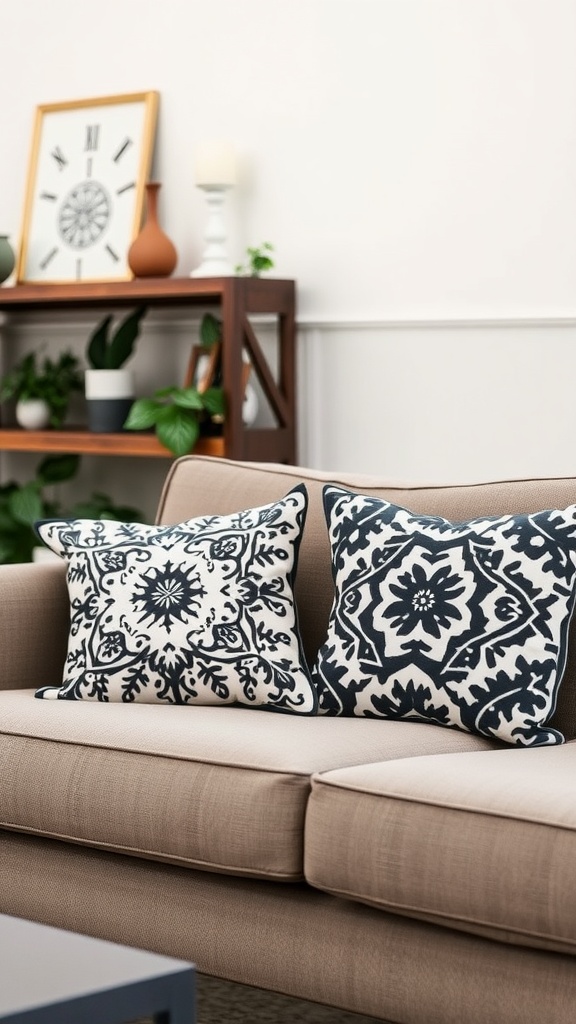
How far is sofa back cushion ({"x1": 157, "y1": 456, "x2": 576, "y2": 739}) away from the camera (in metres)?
2.40

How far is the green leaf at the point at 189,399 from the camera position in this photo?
4008 mm

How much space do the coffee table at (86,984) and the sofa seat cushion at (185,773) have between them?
543 mm

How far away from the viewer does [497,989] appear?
1784mm

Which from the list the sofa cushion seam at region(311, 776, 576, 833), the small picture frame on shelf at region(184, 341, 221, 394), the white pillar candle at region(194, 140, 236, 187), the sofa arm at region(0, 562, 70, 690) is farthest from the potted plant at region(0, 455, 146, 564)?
the sofa cushion seam at region(311, 776, 576, 833)

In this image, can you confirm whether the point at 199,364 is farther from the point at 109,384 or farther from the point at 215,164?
the point at 215,164

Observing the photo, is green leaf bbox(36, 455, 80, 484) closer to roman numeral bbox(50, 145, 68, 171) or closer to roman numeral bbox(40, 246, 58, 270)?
roman numeral bbox(40, 246, 58, 270)

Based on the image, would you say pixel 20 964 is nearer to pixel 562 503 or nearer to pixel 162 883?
pixel 162 883

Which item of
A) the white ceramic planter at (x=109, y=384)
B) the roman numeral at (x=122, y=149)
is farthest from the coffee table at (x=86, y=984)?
the roman numeral at (x=122, y=149)

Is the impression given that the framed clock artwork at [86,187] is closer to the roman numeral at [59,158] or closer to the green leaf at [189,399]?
the roman numeral at [59,158]

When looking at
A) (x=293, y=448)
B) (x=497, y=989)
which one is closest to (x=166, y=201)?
(x=293, y=448)

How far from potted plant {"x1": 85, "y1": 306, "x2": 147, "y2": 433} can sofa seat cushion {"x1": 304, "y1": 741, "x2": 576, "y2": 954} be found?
2.59 meters

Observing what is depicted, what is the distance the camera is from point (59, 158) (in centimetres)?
468

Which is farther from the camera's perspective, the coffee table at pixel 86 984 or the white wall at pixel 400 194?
the white wall at pixel 400 194

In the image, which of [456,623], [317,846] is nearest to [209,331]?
[456,623]
